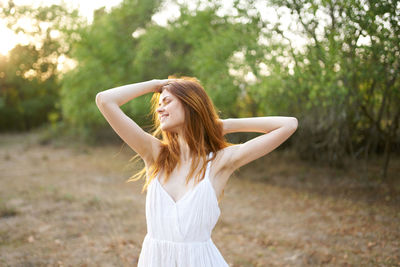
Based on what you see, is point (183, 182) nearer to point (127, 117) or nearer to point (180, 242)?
point (180, 242)

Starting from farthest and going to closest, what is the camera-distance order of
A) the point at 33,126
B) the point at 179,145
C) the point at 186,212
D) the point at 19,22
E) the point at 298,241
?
the point at 33,126 < the point at 19,22 < the point at 298,241 < the point at 179,145 < the point at 186,212

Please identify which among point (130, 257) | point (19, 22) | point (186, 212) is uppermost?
point (19, 22)

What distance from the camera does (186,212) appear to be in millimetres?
1587

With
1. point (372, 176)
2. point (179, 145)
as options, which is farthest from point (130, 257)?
point (372, 176)

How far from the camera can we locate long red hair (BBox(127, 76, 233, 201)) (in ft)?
5.68

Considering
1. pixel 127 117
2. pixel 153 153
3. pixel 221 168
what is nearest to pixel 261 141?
pixel 221 168

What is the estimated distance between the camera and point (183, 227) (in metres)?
1.58

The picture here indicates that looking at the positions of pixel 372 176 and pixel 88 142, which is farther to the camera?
pixel 88 142

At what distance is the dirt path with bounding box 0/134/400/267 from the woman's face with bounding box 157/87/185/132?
2880 millimetres

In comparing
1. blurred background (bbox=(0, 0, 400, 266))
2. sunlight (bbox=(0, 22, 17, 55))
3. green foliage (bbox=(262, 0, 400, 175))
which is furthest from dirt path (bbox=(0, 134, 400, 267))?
sunlight (bbox=(0, 22, 17, 55))

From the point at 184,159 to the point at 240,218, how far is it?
4493 millimetres

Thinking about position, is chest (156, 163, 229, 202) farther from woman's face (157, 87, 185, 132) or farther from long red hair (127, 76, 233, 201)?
woman's face (157, 87, 185, 132)

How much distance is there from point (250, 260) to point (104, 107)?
10.7 feet

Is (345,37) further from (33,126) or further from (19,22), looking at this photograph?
(33,126)
